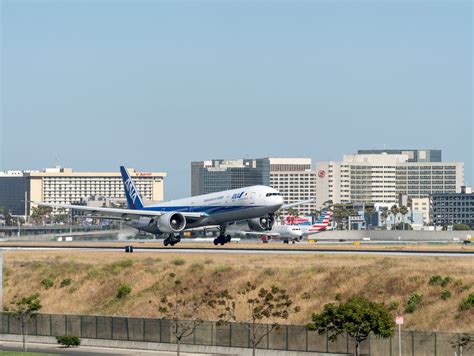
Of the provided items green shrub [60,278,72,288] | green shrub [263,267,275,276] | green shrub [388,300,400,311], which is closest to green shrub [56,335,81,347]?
green shrub [263,267,275,276]

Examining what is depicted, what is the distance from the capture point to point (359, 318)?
Answer: 65.8 metres

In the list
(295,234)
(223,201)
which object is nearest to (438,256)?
(223,201)

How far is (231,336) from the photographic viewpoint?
3051 inches

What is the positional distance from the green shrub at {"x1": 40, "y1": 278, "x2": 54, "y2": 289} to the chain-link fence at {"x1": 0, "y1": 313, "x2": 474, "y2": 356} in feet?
49.7

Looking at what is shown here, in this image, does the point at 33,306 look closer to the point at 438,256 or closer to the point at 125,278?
the point at 125,278

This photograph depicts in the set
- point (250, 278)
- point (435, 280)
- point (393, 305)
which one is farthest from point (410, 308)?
point (250, 278)

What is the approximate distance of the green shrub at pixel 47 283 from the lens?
104938 millimetres

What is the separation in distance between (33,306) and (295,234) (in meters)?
99.3

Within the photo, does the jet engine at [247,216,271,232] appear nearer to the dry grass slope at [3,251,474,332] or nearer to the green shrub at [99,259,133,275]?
the dry grass slope at [3,251,474,332]

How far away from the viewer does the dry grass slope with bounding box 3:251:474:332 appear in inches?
3145

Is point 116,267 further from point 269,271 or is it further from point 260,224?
point 260,224

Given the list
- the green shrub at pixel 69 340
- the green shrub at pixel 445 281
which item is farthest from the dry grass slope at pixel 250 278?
the green shrub at pixel 69 340

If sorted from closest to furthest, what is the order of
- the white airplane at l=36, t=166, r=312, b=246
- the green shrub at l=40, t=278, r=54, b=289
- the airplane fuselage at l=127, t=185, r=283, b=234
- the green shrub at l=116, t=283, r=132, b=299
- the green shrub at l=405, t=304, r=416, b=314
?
the green shrub at l=405, t=304, r=416, b=314, the green shrub at l=116, t=283, r=132, b=299, the green shrub at l=40, t=278, r=54, b=289, the airplane fuselage at l=127, t=185, r=283, b=234, the white airplane at l=36, t=166, r=312, b=246

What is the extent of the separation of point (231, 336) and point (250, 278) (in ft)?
48.1
